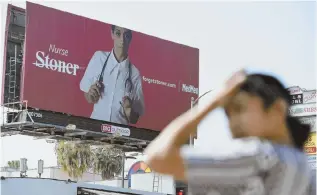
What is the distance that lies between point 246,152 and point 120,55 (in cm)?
3612

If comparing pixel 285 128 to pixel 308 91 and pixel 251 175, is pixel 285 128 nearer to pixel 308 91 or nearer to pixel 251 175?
pixel 251 175

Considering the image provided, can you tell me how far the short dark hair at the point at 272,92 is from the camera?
70.8 inches

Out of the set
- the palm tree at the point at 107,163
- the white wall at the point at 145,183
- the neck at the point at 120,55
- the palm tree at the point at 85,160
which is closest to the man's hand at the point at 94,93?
the neck at the point at 120,55

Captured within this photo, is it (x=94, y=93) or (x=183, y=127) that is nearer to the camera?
(x=183, y=127)

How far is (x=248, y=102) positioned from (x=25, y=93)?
31.3 metres

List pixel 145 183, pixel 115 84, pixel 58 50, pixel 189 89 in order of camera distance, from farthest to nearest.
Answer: pixel 189 89 → pixel 145 183 → pixel 115 84 → pixel 58 50

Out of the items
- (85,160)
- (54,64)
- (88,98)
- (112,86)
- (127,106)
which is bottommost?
(85,160)

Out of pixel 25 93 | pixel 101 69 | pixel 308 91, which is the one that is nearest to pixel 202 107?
pixel 25 93

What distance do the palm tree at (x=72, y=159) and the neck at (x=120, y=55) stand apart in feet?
64.2

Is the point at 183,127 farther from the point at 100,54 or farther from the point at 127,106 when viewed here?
the point at 127,106

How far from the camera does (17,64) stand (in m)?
33.2

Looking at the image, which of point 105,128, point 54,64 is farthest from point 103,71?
point 54,64

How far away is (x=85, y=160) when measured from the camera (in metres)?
56.8

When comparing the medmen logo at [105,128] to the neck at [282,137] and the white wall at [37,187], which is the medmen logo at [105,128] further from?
the neck at [282,137]
